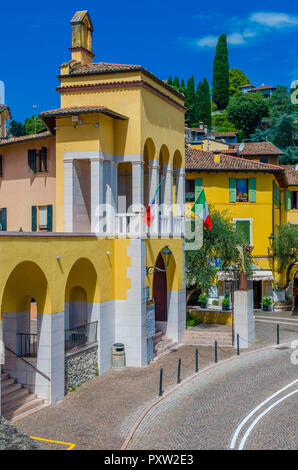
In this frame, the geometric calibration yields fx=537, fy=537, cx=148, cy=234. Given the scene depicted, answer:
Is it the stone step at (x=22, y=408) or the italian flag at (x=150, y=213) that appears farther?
the italian flag at (x=150, y=213)

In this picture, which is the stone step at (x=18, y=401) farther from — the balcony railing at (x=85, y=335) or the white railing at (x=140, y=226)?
the white railing at (x=140, y=226)

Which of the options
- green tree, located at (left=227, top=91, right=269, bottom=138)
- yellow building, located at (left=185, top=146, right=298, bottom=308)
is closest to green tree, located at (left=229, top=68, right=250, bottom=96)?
green tree, located at (left=227, top=91, right=269, bottom=138)

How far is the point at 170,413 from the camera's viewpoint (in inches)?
663

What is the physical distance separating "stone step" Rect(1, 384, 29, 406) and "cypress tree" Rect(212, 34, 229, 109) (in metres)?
112

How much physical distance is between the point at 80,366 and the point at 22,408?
367 cm

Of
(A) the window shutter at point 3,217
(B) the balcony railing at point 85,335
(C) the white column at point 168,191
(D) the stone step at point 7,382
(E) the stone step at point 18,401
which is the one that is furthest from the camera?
(A) the window shutter at point 3,217

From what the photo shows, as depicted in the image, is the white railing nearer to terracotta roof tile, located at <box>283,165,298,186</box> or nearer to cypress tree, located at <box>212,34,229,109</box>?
terracotta roof tile, located at <box>283,165,298,186</box>

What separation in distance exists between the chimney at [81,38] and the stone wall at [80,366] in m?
13.8

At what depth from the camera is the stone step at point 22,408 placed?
16188 millimetres

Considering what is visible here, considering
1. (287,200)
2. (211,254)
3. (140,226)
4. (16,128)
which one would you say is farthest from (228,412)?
(16,128)

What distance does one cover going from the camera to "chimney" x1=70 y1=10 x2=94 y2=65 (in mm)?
26047

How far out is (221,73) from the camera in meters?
120

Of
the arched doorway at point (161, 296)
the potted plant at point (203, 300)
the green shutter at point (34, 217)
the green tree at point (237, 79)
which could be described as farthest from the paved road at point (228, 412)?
the green tree at point (237, 79)

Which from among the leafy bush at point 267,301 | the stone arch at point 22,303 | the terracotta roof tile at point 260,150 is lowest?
the leafy bush at point 267,301
